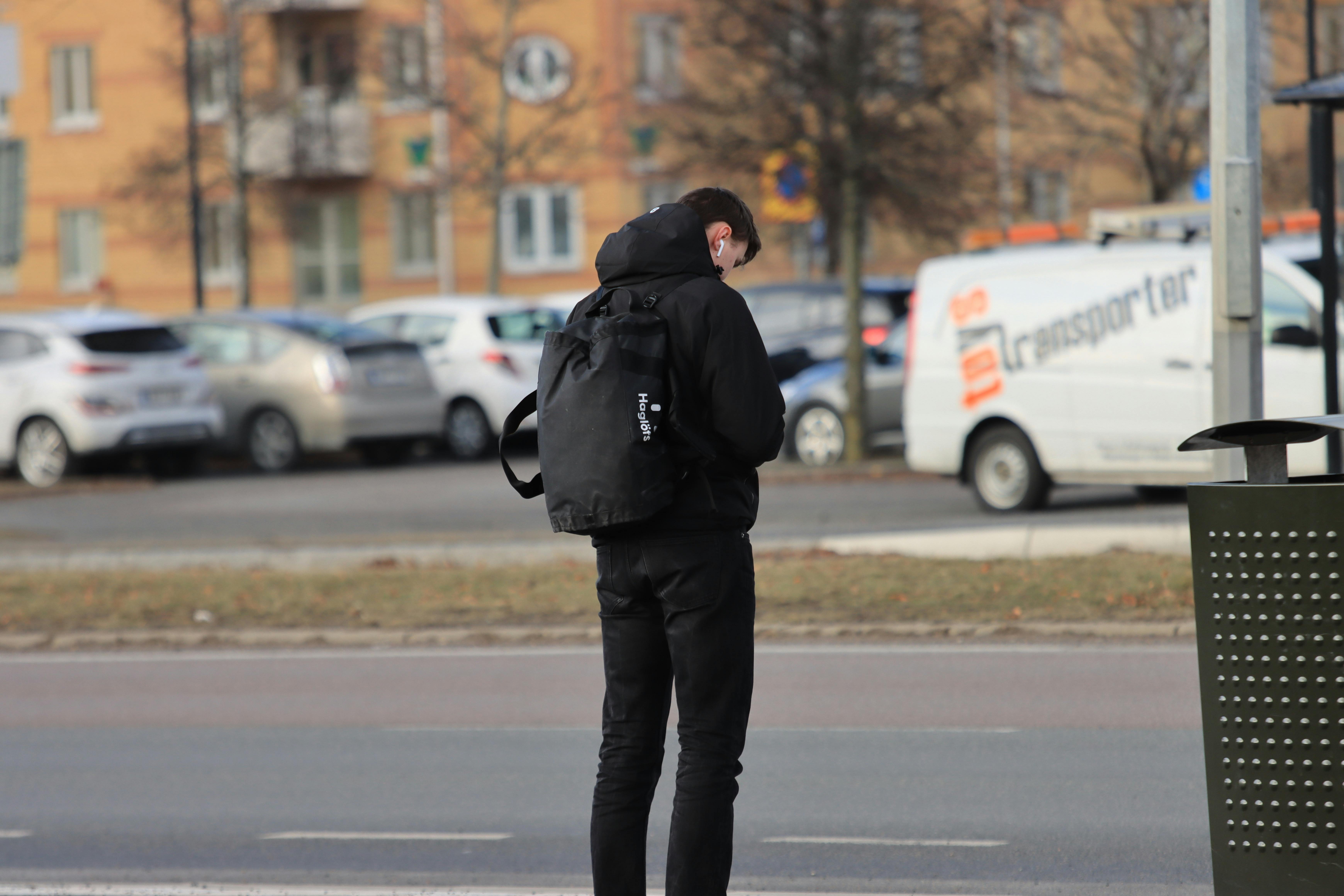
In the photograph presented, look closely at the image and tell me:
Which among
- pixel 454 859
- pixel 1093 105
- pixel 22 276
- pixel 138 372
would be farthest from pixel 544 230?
pixel 454 859

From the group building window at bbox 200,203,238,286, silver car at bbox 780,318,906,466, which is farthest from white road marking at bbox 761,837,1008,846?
building window at bbox 200,203,238,286

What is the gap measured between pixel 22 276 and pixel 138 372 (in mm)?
27469

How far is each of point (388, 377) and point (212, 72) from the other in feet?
53.3

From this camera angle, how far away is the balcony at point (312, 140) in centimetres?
3694

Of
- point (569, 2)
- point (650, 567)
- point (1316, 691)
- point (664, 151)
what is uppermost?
point (569, 2)

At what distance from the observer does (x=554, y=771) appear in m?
7.16

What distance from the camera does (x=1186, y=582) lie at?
10539mm

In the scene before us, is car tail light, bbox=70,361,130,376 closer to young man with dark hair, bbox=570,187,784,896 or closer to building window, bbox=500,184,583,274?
young man with dark hair, bbox=570,187,784,896

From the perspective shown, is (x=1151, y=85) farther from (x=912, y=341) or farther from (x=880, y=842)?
(x=880, y=842)

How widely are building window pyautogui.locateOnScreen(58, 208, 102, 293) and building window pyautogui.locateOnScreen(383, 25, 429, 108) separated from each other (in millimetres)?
8939

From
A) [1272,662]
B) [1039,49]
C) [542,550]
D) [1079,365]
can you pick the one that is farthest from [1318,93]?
[1039,49]

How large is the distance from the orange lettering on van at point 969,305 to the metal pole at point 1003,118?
2.60 ft

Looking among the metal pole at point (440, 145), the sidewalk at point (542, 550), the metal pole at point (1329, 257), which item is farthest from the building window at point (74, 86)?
the metal pole at point (1329, 257)

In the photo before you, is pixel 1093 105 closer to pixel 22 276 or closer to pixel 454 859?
pixel 454 859
